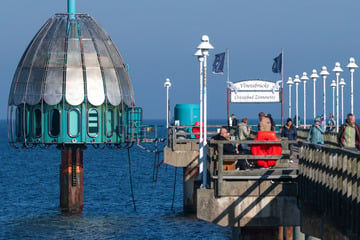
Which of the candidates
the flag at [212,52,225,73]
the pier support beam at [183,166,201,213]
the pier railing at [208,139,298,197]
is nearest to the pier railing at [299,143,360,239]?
the pier railing at [208,139,298,197]

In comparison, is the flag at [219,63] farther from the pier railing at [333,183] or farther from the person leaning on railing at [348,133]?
the pier railing at [333,183]

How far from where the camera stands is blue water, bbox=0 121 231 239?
1986 inches

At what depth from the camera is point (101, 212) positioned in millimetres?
60938

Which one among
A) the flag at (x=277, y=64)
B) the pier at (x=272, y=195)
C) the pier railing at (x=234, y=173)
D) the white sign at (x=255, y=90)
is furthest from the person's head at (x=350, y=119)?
the flag at (x=277, y=64)

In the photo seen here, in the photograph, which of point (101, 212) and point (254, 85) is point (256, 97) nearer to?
point (254, 85)

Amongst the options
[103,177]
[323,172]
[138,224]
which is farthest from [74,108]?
[103,177]

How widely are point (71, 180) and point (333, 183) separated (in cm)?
3695

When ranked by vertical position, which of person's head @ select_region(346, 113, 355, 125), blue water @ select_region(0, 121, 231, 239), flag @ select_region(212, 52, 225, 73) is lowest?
blue water @ select_region(0, 121, 231, 239)

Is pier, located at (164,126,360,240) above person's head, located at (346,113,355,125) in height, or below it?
below

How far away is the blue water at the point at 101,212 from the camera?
50438mm

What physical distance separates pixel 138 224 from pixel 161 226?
2.02m

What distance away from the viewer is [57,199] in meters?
70.9

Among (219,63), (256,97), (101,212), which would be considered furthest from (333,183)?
(101,212)

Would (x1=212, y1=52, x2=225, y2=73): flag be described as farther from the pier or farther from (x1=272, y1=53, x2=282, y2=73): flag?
the pier
